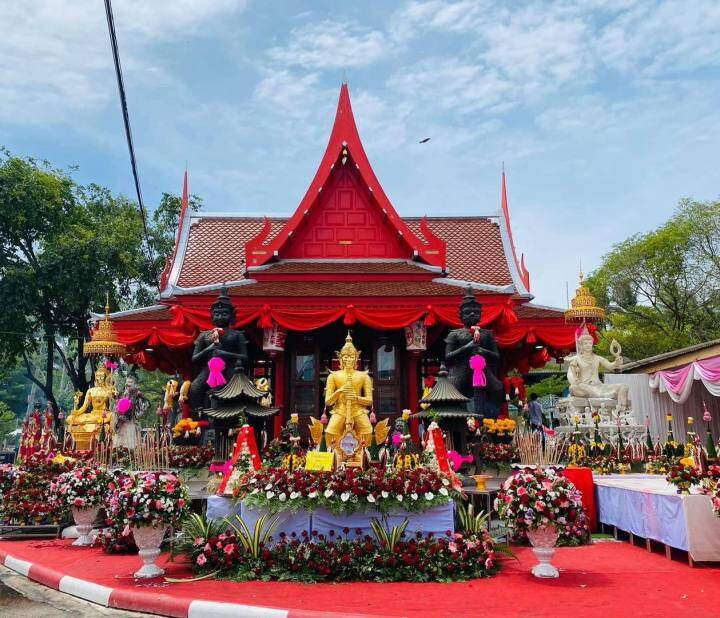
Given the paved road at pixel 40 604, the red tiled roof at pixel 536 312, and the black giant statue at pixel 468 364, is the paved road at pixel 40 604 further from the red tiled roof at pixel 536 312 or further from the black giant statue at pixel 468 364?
the red tiled roof at pixel 536 312

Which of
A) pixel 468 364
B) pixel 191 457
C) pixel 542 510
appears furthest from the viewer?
pixel 468 364

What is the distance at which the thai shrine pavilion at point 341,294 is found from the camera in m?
13.5

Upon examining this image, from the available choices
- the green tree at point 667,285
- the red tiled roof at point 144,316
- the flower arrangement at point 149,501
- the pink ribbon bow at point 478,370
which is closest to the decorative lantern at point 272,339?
the red tiled roof at point 144,316

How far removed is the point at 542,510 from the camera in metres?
6.34

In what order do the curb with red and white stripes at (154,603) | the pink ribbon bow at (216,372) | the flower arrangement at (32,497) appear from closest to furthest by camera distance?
the curb with red and white stripes at (154,603)
the flower arrangement at (32,497)
the pink ribbon bow at (216,372)

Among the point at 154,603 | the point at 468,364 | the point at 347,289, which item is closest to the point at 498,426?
the point at 468,364

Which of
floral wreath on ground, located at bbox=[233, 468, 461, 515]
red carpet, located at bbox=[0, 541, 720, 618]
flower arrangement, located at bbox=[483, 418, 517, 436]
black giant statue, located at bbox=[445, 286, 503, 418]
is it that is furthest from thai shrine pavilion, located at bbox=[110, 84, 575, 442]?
red carpet, located at bbox=[0, 541, 720, 618]

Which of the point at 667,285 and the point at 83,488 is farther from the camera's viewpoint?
the point at 667,285

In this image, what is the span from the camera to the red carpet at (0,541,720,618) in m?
5.37

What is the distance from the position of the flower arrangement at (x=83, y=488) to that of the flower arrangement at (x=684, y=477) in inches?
279

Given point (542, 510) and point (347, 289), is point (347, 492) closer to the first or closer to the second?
point (542, 510)

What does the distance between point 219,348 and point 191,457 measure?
6.29 ft

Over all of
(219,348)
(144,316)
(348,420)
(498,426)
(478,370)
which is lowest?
(498,426)

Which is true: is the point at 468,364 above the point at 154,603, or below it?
above
